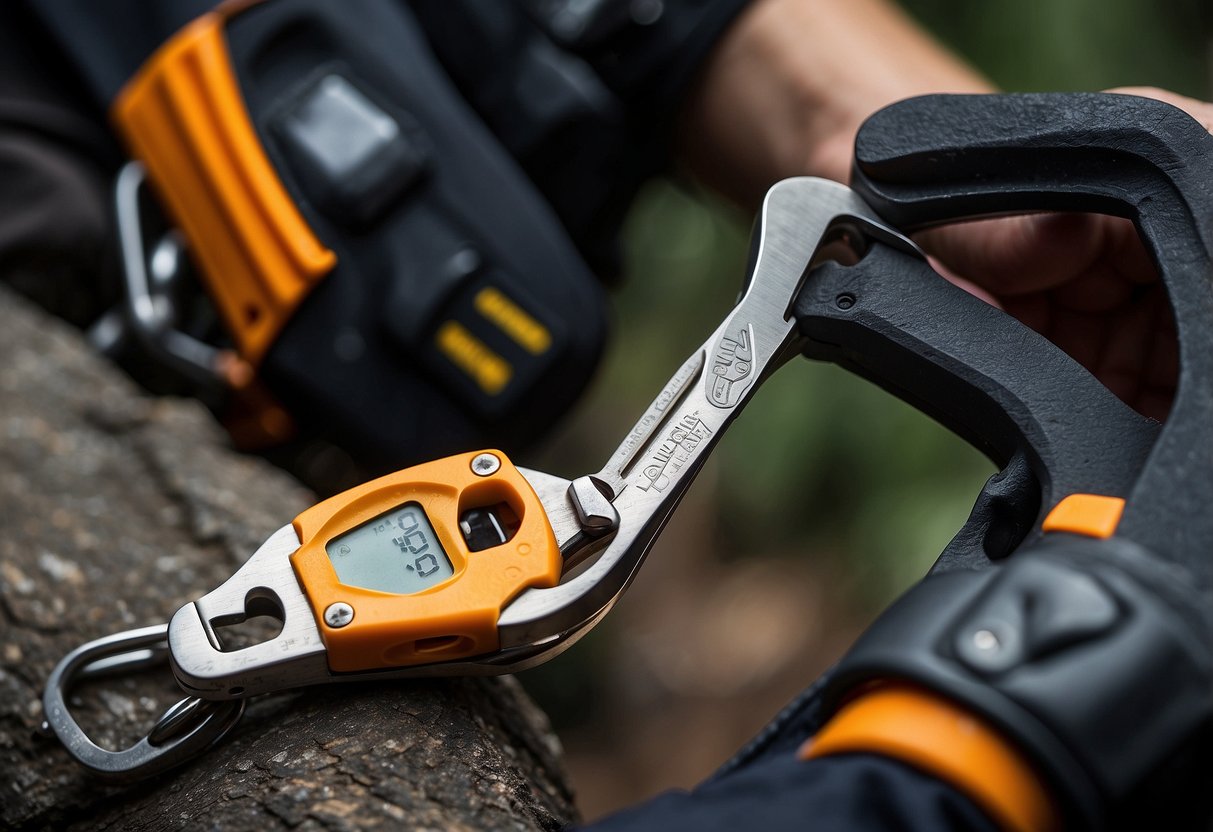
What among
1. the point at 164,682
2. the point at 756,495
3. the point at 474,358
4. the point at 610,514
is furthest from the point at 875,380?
the point at 756,495

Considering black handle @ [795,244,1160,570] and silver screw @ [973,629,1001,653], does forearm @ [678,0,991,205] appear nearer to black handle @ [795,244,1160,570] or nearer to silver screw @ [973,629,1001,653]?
black handle @ [795,244,1160,570]

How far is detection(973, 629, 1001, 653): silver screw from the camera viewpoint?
435mm

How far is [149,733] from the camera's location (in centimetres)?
63

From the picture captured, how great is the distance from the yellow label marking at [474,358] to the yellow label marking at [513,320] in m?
0.03

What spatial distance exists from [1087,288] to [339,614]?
0.63 meters

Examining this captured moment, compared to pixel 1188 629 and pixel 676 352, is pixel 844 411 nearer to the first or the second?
pixel 676 352

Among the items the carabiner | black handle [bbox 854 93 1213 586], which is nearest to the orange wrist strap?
black handle [bbox 854 93 1213 586]

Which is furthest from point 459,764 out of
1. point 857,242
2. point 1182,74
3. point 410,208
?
point 1182,74

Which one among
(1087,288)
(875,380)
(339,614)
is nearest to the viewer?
(339,614)

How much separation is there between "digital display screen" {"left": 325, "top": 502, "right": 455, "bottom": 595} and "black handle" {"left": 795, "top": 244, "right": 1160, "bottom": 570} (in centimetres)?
29

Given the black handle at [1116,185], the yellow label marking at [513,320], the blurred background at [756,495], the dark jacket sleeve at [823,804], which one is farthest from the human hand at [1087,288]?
the blurred background at [756,495]

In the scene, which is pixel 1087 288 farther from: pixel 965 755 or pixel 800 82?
pixel 965 755

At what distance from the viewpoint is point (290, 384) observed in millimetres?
1013

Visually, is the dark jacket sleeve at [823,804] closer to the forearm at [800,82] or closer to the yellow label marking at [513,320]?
the yellow label marking at [513,320]
